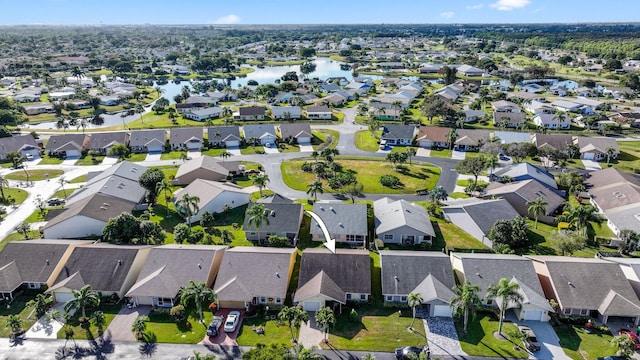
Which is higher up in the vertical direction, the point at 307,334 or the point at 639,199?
the point at 639,199

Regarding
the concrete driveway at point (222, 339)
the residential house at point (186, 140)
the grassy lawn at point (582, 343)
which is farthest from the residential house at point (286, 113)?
the grassy lawn at point (582, 343)

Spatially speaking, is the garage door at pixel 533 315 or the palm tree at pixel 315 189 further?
the palm tree at pixel 315 189

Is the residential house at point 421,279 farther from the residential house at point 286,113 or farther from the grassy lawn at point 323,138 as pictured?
the residential house at point 286,113

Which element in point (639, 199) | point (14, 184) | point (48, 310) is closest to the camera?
point (48, 310)

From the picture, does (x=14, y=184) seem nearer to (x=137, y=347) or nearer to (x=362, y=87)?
(x=137, y=347)

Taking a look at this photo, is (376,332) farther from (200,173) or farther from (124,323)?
(200,173)

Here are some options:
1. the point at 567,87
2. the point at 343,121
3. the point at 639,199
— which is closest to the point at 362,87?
the point at 343,121

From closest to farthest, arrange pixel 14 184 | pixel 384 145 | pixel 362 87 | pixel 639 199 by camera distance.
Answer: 1. pixel 639 199
2. pixel 14 184
3. pixel 384 145
4. pixel 362 87

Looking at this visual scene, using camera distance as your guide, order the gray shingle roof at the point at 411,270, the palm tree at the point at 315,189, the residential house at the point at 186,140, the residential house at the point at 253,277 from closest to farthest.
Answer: the residential house at the point at 253,277
the gray shingle roof at the point at 411,270
the palm tree at the point at 315,189
the residential house at the point at 186,140
